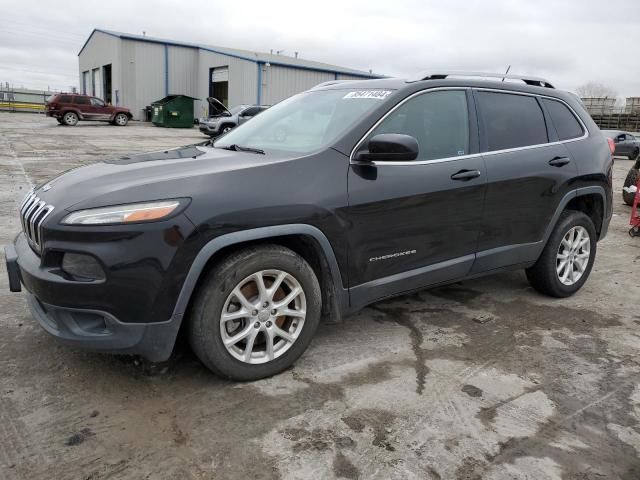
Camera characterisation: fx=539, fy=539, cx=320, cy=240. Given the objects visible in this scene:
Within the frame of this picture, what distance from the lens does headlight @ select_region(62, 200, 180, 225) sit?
8.40 ft

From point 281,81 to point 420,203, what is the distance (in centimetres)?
3211

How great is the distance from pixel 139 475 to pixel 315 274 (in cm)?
142

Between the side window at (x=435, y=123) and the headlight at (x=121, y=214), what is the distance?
142cm

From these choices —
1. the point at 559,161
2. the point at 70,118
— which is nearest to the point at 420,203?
the point at 559,161

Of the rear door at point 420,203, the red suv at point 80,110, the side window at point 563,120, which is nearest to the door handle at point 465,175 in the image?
the rear door at point 420,203

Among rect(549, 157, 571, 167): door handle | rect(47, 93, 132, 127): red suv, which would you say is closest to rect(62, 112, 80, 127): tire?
rect(47, 93, 132, 127): red suv

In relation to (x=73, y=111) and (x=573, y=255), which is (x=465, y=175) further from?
(x=73, y=111)

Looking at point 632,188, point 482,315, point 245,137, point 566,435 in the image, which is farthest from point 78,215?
point 632,188

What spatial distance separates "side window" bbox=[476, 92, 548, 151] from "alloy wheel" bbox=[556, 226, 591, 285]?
888 millimetres

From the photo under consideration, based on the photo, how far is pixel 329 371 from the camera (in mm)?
3199

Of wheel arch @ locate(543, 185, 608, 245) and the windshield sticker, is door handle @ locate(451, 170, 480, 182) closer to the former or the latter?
the windshield sticker

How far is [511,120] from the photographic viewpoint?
4.10 m

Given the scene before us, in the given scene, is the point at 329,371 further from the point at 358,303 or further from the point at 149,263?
the point at 149,263

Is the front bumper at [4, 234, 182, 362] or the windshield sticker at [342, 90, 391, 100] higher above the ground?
the windshield sticker at [342, 90, 391, 100]
